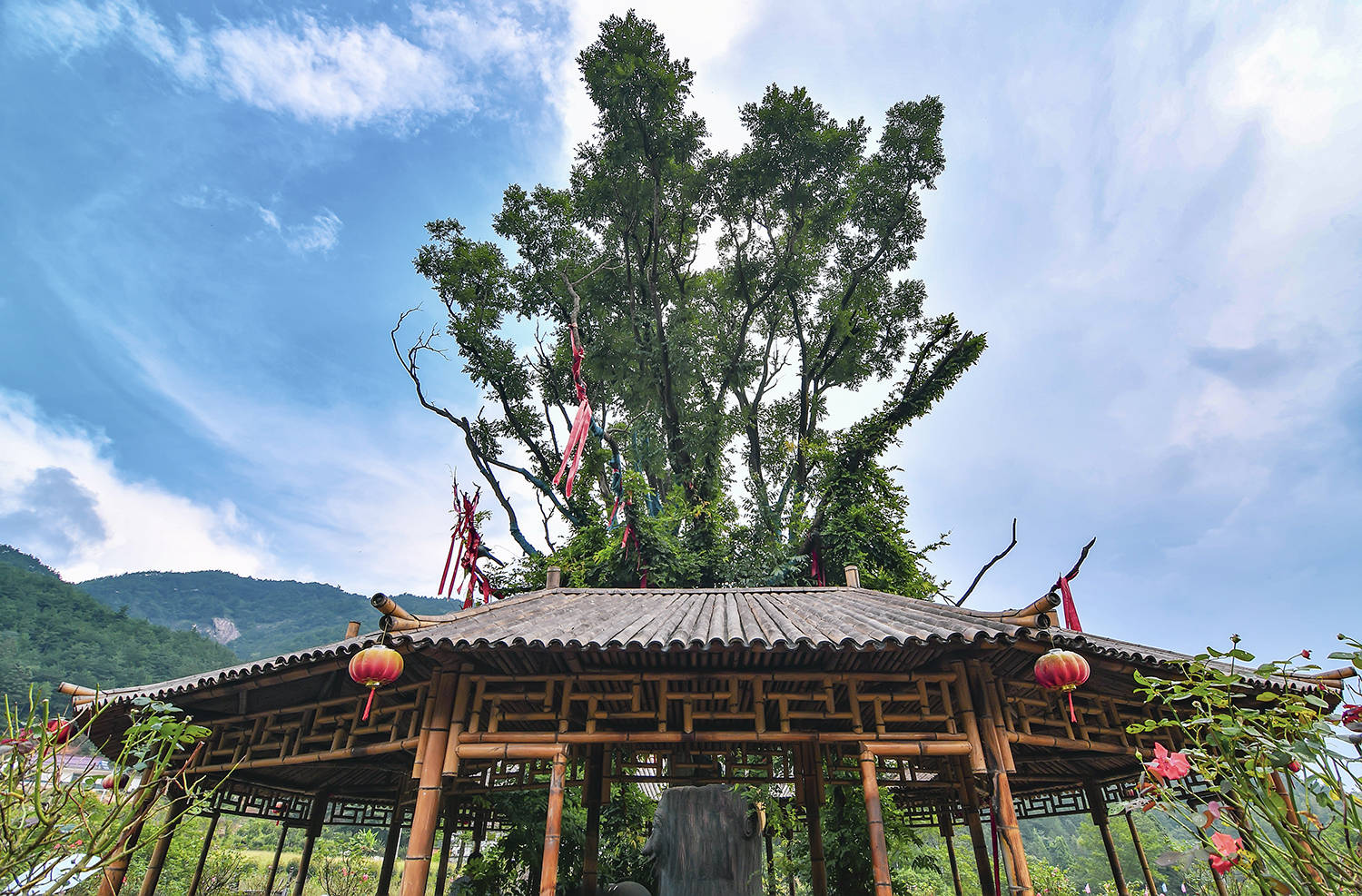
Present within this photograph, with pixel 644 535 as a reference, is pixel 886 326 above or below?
above

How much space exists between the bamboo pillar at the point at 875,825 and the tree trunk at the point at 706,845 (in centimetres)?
339

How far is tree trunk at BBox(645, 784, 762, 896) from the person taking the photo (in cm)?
715

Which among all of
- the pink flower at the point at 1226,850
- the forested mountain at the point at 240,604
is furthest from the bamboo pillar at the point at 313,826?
the forested mountain at the point at 240,604

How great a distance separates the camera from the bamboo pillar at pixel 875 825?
13.8 feet

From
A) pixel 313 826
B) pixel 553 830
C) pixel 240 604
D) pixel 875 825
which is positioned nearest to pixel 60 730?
pixel 553 830

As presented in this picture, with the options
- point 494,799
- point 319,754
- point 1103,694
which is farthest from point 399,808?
point 1103,694

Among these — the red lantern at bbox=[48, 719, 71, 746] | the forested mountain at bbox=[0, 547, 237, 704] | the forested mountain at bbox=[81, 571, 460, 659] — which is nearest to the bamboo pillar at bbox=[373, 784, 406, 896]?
the red lantern at bbox=[48, 719, 71, 746]

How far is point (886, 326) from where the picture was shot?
1594cm

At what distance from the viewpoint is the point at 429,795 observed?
4422 millimetres

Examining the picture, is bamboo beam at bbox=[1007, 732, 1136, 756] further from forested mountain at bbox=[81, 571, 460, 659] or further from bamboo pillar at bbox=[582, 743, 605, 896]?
forested mountain at bbox=[81, 571, 460, 659]

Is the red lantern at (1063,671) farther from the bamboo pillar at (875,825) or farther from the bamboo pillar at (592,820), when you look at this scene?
the bamboo pillar at (592,820)

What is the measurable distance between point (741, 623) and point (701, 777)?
156 cm

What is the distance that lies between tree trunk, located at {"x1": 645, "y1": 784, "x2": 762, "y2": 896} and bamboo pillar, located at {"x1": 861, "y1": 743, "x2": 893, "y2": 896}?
3.39 m

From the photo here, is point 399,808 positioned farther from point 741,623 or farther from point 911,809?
point 911,809
